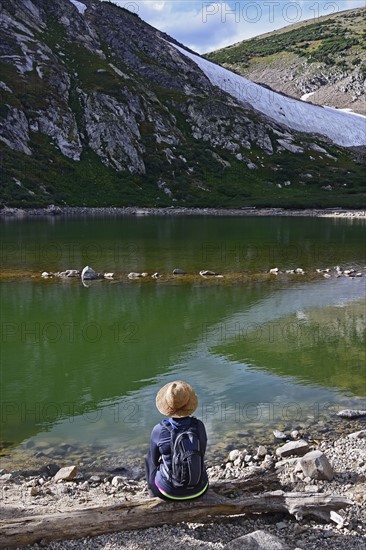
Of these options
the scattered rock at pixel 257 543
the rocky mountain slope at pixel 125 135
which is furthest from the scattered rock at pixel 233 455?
the rocky mountain slope at pixel 125 135

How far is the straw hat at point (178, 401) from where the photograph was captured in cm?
764

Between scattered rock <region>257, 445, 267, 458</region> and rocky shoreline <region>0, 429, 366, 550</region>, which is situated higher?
rocky shoreline <region>0, 429, 366, 550</region>

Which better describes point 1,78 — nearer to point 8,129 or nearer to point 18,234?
point 8,129

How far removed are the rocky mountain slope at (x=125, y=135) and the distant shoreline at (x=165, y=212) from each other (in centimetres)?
282

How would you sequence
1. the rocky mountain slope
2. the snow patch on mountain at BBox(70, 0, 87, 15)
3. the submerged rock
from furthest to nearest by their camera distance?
the snow patch on mountain at BBox(70, 0, 87, 15) < the rocky mountain slope < the submerged rock

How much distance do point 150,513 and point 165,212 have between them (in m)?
99.3

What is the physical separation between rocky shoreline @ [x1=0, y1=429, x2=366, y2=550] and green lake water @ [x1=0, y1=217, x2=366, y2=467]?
1004mm

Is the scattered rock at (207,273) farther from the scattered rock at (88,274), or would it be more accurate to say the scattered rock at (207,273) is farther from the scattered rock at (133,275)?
the scattered rock at (88,274)

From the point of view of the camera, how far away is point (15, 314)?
2567 centimetres

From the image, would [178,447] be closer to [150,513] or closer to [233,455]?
[150,513]

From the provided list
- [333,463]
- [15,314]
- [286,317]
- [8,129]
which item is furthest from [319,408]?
[8,129]

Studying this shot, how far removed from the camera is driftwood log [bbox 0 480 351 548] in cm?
757

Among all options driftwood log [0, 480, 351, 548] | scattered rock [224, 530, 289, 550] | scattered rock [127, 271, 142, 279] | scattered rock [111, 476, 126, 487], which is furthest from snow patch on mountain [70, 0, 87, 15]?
scattered rock [224, 530, 289, 550]

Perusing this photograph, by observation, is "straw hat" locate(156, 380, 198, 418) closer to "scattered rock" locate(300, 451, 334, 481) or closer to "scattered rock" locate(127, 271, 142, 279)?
"scattered rock" locate(300, 451, 334, 481)
